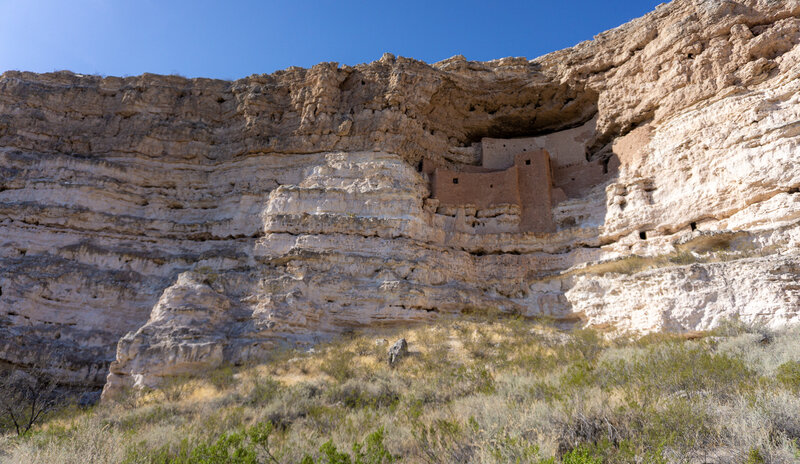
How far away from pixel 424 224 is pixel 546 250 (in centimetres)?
380

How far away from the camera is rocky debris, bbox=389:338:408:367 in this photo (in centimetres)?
990

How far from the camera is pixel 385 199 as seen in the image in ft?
50.2

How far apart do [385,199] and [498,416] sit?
1110 cm

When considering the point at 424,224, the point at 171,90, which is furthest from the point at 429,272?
the point at 171,90

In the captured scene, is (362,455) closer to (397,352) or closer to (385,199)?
(397,352)

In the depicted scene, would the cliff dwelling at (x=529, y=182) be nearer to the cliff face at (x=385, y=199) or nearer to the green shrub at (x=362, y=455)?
the cliff face at (x=385, y=199)

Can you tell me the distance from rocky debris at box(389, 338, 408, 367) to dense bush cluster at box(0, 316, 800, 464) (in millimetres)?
506

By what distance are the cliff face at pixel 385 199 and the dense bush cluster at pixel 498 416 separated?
296cm

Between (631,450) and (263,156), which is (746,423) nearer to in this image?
(631,450)

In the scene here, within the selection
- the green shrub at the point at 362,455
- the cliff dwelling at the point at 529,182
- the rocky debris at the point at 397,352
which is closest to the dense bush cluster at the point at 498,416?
the green shrub at the point at 362,455

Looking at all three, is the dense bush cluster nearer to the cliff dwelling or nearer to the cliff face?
the cliff face

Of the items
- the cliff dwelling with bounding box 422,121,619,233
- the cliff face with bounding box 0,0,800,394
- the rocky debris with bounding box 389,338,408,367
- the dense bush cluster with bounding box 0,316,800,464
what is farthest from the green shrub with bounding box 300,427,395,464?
the cliff dwelling with bounding box 422,121,619,233

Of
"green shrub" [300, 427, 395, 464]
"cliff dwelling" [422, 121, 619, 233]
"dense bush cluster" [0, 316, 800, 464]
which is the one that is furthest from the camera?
"cliff dwelling" [422, 121, 619, 233]

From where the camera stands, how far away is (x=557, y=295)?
13547 mm
